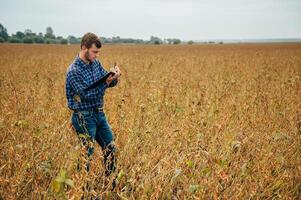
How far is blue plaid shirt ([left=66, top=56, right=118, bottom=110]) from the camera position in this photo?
2.95 m

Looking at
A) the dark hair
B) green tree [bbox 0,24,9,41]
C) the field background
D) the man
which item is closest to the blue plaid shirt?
the man

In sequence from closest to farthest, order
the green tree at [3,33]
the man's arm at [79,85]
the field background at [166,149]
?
the field background at [166,149] < the man's arm at [79,85] < the green tree at [3,33]

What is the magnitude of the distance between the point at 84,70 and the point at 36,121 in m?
1.55

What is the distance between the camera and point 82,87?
2.96m

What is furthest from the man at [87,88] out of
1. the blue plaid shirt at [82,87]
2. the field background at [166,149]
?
the field background at [166,149]

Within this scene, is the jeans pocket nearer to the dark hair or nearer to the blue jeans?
the blue jeans

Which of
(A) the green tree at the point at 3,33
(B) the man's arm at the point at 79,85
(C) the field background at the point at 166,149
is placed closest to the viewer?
(C) the field background at the point at 166,149

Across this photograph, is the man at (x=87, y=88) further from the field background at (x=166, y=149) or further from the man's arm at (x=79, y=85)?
the field background at (x=166, y=149)

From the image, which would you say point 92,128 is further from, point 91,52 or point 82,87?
point 91,52

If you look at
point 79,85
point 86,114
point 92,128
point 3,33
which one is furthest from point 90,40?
point 3,33

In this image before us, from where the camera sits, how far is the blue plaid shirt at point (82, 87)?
116 inches

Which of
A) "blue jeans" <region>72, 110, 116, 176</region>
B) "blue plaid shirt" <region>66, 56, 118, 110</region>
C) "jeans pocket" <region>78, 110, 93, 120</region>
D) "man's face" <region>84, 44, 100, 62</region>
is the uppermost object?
"man's face" <region>84, 44, 100, 62</region>

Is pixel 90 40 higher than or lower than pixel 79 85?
higher

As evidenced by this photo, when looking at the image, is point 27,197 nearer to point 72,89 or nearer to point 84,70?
point 72,89
